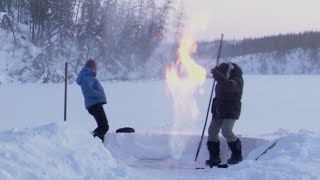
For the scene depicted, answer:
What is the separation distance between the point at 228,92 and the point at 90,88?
93.3 inches

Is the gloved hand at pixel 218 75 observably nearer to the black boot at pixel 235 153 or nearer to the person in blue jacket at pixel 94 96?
the black boot at pixel 235 153

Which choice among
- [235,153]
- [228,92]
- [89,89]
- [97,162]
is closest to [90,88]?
[89,89]

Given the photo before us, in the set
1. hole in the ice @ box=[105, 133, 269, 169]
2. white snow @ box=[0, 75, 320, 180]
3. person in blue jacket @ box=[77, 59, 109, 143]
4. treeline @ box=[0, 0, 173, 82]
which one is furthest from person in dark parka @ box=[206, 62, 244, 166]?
treeline @ box=[0, 0, 173, 82]

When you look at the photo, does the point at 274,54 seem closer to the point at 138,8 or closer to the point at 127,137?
the point at 138,8

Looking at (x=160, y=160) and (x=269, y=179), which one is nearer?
(x=269, y=179)

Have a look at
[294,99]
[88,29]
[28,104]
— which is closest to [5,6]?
[88,29]

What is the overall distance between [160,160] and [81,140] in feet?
7.26

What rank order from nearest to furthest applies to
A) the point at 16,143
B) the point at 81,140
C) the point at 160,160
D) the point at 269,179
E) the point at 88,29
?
the point at 269,179 → the point at 16,143 → the point at 81,140 → the point at 160,160 → the point at 88,29

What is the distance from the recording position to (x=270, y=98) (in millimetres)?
22344

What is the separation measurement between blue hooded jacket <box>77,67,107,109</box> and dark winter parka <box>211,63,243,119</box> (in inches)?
81.6

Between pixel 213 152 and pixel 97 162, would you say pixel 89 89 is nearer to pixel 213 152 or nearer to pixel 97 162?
pixel 213 152

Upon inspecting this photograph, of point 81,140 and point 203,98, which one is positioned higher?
point 81,140

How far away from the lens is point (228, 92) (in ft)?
25.1

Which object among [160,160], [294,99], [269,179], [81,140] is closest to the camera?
[269,179]
